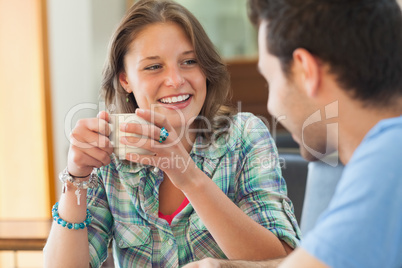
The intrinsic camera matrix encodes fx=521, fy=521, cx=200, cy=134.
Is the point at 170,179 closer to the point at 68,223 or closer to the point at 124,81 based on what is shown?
the point at 68,223

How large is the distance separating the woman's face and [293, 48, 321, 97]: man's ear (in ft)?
2.01

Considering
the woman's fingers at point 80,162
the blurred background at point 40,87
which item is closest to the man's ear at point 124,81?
the woman's fingers at point 80,162

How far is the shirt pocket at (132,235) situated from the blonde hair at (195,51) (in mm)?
A: 341

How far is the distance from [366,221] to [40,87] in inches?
127

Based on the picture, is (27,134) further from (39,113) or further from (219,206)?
(219,206)

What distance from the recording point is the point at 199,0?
16.6 ft

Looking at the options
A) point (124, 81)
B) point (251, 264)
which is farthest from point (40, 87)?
point (251, 264)

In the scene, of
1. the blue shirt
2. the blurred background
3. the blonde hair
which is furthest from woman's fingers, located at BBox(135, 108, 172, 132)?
the blurred background

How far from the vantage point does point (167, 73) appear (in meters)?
1.45

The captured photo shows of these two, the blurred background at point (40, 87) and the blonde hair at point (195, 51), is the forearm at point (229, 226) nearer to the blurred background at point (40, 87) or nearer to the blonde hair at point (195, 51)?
the blonde hair at point (195, 51)

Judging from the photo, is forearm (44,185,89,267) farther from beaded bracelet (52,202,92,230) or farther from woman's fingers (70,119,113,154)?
woman's fingers (70,119,113,154)

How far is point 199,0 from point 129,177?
12.6 ft

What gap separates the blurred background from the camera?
3283 millimetres

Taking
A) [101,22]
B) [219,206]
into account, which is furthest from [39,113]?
[219,206]
